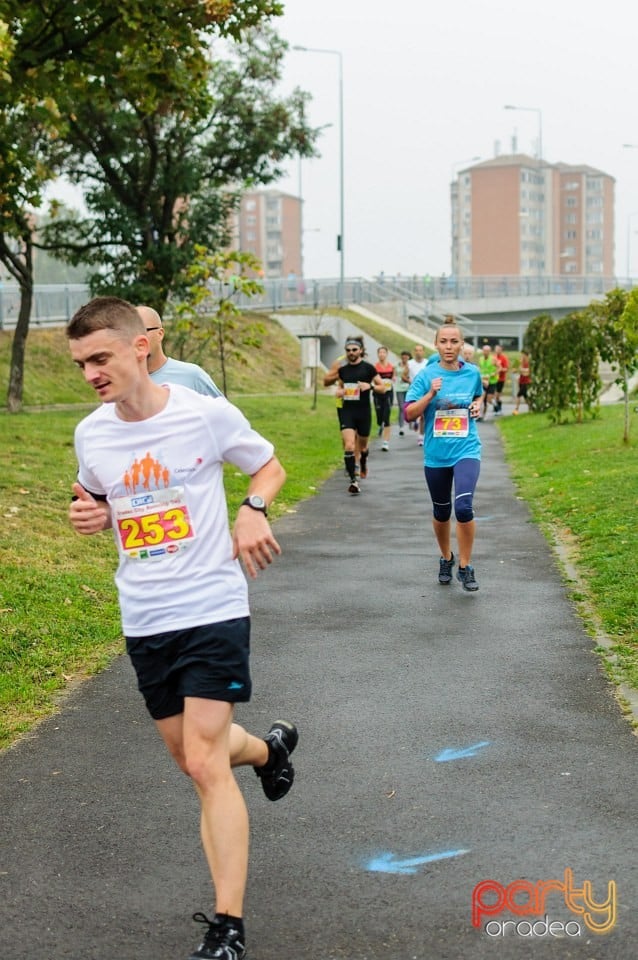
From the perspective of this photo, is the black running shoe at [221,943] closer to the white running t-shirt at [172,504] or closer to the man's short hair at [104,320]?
the white running t-shirt at [172,504]

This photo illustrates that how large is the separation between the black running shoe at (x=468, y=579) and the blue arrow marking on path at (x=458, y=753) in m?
3.87

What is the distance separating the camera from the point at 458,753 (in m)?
5.56

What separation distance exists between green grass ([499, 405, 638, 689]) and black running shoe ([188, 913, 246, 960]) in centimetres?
355

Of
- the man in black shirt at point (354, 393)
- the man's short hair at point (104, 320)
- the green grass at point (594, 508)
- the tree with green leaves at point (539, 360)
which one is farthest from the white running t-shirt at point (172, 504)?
the tree with green leaves at point (539, 360)

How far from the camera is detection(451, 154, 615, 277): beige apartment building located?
153 m

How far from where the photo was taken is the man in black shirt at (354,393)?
16.2 m

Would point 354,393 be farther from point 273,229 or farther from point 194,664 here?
point 273,229

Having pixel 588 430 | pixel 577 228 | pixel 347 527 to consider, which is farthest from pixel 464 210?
pixel 347 527

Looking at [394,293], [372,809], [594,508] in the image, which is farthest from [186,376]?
[394,293]

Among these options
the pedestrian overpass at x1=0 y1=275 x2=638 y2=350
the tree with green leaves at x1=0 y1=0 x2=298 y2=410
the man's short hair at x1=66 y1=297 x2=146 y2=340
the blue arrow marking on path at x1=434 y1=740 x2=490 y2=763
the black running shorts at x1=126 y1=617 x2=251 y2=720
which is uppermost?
the tree with green leaves at x1=0 y1=0 x2=298 y2=410

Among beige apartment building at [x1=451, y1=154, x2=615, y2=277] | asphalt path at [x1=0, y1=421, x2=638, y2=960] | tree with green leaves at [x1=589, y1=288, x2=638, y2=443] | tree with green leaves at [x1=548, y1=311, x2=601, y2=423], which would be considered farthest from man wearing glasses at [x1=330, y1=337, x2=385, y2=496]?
beige apartment building at [x1=451, y1=154, x2=615, y2=277]

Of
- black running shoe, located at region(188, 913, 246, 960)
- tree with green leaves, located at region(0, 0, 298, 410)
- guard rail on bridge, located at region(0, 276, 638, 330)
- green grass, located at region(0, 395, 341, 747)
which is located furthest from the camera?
guard rail on bridge, located at region(0, 276, 638, 330)

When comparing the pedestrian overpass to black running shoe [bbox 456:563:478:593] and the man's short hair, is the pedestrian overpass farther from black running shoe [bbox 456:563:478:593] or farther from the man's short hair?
the man's short hair

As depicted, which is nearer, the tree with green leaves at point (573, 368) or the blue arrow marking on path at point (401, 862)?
the blue arrow marking on path at point (401, 862)
